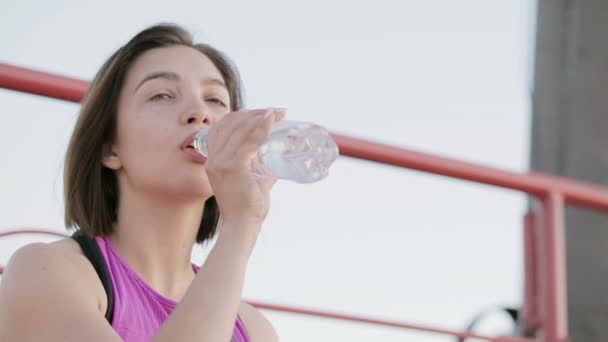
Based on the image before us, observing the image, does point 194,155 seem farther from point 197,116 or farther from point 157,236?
point 157,236

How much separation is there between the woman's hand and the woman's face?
174 millimetres

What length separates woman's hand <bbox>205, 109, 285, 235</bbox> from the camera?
152 centimetres

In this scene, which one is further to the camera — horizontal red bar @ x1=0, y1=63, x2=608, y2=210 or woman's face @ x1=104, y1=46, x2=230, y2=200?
horizontal red bar @ x1=0, y1=63, x2=608, y2=210

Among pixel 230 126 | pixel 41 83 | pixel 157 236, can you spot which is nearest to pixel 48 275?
pixel 157 236

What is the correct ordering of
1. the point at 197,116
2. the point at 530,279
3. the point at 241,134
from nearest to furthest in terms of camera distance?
the point at 241,134
the point at 197,116
the point at 530,279

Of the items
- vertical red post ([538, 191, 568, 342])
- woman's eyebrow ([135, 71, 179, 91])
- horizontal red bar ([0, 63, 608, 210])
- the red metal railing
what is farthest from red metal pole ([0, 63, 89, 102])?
vertical red post ([538, 191, 568, 342])

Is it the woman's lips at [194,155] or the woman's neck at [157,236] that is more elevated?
the woman's lips at [194,155]

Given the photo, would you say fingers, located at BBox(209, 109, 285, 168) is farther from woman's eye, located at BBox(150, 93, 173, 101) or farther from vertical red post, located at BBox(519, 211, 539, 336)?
vertical red post, located at BBox(519, 211, 539, 336)

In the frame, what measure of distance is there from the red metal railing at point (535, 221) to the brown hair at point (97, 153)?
678mm

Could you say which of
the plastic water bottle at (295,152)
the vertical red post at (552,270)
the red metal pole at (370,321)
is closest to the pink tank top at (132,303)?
the plastic water bottle at (295,152)

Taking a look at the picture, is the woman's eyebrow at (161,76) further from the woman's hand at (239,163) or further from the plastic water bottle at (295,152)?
the woman's hand at (239,163)

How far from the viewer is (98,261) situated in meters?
1.76

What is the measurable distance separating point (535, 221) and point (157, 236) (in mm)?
1386

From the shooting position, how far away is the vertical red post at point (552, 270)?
285 cm
